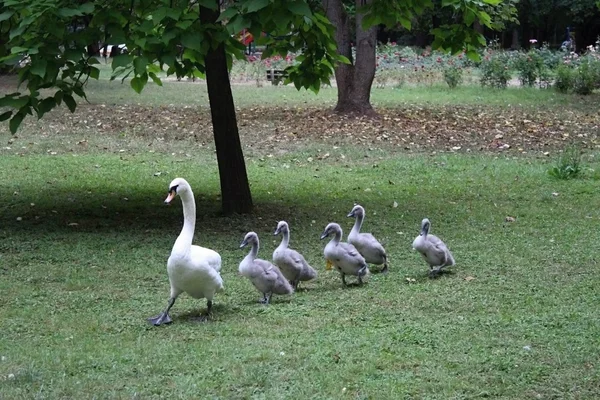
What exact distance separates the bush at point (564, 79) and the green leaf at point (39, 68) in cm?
1960

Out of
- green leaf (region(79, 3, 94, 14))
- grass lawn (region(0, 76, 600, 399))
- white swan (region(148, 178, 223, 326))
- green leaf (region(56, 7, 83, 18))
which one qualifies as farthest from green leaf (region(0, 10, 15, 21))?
white swan (region(148, 178, 223, 326))

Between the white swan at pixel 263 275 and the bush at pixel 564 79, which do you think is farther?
the bush at pixel 564 79

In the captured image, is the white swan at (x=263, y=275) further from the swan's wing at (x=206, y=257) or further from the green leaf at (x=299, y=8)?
the green leaf at (x=299, y=8)

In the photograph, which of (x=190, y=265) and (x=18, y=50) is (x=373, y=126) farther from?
(x=190, y=265)

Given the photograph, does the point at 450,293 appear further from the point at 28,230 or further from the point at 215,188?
the point at 215,188

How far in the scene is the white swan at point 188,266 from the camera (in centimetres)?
675

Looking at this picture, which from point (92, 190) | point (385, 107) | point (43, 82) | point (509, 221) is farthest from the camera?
point (385, 107)

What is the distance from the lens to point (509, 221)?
35.8ft

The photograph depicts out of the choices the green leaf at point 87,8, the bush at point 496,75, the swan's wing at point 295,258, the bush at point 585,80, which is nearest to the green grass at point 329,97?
the bush at point 496,75

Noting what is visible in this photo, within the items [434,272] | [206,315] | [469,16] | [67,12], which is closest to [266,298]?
Answer: [206,315]

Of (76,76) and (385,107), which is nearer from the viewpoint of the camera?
(76,76)

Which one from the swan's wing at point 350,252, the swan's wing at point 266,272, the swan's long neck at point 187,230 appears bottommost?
the swan's wing at point 266,272

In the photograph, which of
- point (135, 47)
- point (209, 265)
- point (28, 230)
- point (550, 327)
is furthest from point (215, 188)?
point (550, 327)

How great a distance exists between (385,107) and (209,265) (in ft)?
51.4
